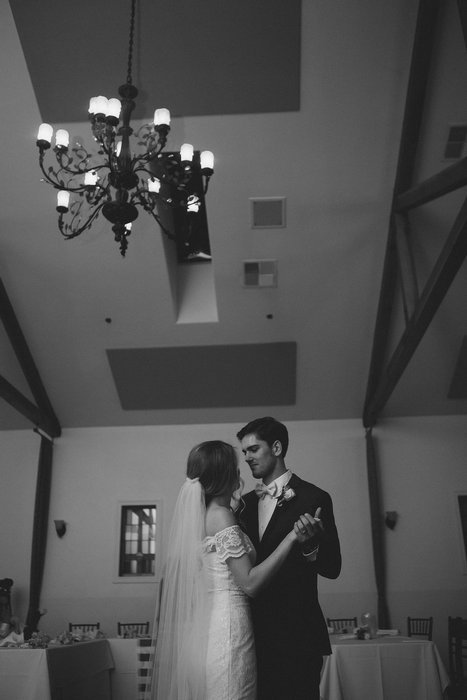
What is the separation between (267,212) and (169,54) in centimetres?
214

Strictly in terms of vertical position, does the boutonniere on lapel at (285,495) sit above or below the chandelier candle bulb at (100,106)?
below

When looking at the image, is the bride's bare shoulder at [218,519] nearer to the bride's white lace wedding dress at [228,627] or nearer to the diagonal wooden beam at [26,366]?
the bride's white lace wedding dress at [228,627]

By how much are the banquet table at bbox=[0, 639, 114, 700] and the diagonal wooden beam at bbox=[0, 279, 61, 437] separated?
3.79 metres

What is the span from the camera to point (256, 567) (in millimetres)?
2207

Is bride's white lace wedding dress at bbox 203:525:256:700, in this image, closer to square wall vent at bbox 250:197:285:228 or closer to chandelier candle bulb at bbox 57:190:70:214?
chandelier candle bulb at bbox 57:190:70:214

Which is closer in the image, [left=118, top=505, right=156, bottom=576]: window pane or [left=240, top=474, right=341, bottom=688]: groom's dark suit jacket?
[left=240, top=474, right=341, bottom=688]: groom's dark suit jacket

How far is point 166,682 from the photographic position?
237 centimetres

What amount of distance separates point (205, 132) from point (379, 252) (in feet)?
8.83

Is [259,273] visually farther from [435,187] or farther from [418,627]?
[418,627]

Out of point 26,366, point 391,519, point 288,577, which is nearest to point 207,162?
point 288,577

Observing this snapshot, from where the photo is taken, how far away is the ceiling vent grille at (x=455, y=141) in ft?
21.7

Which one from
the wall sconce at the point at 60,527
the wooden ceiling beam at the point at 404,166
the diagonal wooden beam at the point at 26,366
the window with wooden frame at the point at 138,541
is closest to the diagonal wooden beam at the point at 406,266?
the wooden ceiling beam at the point at 404,166

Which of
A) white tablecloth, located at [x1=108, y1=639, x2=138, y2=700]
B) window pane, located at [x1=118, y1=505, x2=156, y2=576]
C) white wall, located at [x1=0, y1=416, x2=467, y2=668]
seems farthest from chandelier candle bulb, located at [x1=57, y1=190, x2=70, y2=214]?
window pane, located at [x1=118, y1=505, x2=156, y2=576]

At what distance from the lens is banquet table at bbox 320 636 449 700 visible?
5.18 metres
